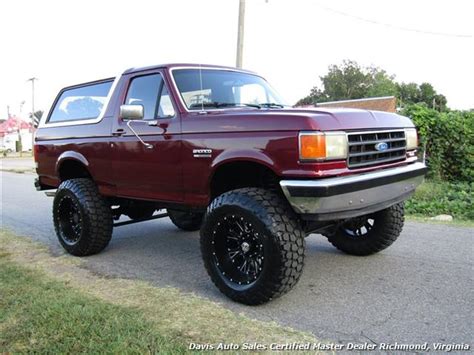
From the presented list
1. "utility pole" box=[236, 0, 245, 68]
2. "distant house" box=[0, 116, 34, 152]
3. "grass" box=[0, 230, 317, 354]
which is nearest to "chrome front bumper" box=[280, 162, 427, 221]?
"grass" box=[0, 230, 317, 354]

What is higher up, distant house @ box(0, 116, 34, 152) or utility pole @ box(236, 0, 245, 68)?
utility pole @ box(236, 0, 245, 68)

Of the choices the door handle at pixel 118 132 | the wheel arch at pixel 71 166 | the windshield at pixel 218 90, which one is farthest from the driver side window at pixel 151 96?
the wheel arch at pixel 71 166

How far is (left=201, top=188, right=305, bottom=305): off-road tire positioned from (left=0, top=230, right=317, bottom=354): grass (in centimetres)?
26

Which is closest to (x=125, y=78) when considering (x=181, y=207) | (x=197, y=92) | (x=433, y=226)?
(x=197, y=92)

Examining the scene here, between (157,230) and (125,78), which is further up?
(125,78)

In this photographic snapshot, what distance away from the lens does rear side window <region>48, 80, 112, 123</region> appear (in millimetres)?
5449

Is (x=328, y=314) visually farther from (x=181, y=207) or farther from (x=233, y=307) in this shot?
(x=181, y=207)

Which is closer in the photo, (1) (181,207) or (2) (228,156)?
(2) (228,156)

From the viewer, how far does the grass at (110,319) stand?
10.3ft

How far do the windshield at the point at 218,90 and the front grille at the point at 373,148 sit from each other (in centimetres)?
114

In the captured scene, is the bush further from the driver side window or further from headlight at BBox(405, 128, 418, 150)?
the driver side window

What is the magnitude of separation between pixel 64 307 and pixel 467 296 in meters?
3.31

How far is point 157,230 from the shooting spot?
6980mm

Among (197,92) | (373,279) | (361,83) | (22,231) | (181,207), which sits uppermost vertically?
(361,83)
